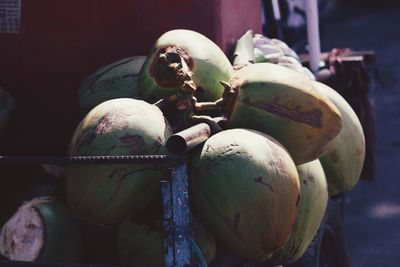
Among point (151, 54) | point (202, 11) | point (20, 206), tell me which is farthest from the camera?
point (202, 11)

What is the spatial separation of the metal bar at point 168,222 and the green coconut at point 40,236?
0.50 m

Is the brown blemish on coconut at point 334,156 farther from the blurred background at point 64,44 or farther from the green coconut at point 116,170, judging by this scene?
the green coconut at point 116,170

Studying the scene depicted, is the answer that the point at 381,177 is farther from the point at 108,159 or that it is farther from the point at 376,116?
the point at 108,159

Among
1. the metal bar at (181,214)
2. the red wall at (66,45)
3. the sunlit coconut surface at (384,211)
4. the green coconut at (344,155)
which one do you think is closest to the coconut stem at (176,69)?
the metal bar at (181,214)

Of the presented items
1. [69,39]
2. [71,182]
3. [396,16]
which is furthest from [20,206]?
[396,16]

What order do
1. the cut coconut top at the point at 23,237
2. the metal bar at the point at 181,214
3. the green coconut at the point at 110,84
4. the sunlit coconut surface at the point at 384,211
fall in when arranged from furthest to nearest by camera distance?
the sunlit coconut surface at the point at 384,211 < the green coconut at the point at 110,84 < the cut coconut top at the point at 23,237 < the metal bar at the point at 181,214

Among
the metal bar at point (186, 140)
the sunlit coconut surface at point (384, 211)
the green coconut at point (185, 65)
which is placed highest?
the green coconut at point (185, 65)

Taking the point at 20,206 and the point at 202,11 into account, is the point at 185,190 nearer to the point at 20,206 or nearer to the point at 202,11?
the point at 20,206

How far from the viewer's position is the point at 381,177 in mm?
6340

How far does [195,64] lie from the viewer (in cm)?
260

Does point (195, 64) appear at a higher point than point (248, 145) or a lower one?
higher

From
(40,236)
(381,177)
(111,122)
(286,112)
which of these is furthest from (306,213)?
(381,177)

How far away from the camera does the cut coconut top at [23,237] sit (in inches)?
93.0

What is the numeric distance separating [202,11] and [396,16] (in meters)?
11.8
